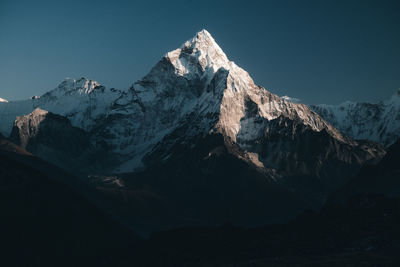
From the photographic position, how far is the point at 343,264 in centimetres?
17475

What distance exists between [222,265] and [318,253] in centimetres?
2652

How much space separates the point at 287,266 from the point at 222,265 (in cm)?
2238

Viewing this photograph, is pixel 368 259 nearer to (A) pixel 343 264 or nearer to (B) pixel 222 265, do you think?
(A) pixel 343 264

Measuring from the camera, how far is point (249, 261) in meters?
197

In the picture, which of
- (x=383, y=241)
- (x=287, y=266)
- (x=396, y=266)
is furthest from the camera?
(x=383, y=241)

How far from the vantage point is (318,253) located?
197750 mm

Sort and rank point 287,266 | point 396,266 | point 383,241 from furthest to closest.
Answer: point 383,241
point 287,266
point 396,266

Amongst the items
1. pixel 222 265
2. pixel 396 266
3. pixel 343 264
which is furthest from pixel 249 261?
pixel 396 266

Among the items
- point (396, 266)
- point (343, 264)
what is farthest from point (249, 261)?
point (396, 266)

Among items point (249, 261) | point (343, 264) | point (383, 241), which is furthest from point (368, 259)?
point (249, 261)

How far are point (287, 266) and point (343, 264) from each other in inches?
584

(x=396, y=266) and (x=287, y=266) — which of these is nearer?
(x=396, y=266)

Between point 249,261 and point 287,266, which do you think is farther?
point 249,261

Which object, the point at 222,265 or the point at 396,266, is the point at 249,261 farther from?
the point at 396,266
